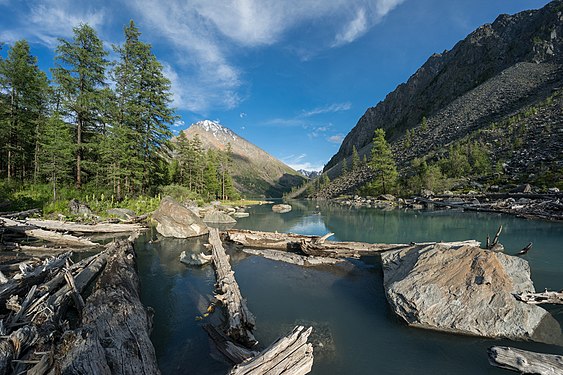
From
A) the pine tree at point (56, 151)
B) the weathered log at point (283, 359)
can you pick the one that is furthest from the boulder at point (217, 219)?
the weathered log at point (283, 359)

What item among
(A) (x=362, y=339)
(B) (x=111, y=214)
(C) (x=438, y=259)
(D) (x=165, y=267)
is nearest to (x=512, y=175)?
(C) (x=438, y=259)

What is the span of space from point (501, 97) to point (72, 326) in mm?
128542

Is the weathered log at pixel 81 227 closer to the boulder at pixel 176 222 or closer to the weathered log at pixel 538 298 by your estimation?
the boulder at pixel 176 222

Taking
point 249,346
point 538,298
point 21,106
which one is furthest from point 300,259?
point 21,106

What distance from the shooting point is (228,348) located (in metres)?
5.89

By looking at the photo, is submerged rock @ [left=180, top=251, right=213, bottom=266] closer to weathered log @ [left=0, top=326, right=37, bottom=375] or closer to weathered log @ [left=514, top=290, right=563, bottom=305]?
weathered log @ [left=0, top=326, right=37, bottom=375]

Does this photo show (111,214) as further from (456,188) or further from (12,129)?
(456,188)

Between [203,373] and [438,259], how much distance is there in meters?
8.19

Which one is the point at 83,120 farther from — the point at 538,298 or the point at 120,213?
the point at 538,298

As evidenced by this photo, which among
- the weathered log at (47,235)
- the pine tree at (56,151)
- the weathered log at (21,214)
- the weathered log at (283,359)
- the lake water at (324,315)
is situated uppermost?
the pine tree at (56,151)

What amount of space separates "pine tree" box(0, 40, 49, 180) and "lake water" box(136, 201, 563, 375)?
93.5 feet

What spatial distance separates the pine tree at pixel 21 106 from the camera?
1109 inches

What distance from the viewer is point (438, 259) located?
27.3 ft

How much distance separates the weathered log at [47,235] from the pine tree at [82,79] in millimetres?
14777
